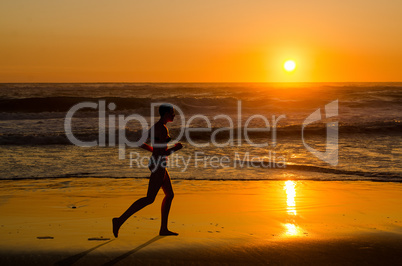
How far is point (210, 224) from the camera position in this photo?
632 centimetres

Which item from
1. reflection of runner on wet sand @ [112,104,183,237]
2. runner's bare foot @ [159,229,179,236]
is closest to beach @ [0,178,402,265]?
runner's bare foot @ [159,229,179,236]

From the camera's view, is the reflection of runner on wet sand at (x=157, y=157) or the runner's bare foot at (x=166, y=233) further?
the runner's bare foot at (x=166, y=233)

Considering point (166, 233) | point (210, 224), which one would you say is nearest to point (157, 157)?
point (166, 233)

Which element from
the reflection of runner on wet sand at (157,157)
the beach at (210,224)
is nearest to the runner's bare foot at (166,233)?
the beach at (210,224)

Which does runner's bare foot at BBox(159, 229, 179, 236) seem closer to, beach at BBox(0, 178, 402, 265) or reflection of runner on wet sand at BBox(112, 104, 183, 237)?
beach at BBox(0, 178, 402, 265)

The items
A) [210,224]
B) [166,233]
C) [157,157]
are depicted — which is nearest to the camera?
[157,157]

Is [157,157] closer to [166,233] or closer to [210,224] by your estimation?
[166,233]

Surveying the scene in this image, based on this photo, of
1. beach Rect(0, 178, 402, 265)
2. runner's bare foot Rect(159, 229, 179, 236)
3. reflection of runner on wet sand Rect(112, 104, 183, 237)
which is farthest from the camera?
runner's bare foot Rect(159, 229, 179, 236)

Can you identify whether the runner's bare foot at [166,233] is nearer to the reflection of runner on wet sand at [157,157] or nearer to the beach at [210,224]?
the beach at [210,224]

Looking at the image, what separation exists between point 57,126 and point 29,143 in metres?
8.44

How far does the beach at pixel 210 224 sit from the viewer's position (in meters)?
4.85

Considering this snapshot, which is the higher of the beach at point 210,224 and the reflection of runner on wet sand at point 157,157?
Answer: the reflection of runner on wet sand at point 157,157

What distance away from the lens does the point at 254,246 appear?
17.0 feet

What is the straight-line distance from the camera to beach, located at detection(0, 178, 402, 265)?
4848 millimetres
